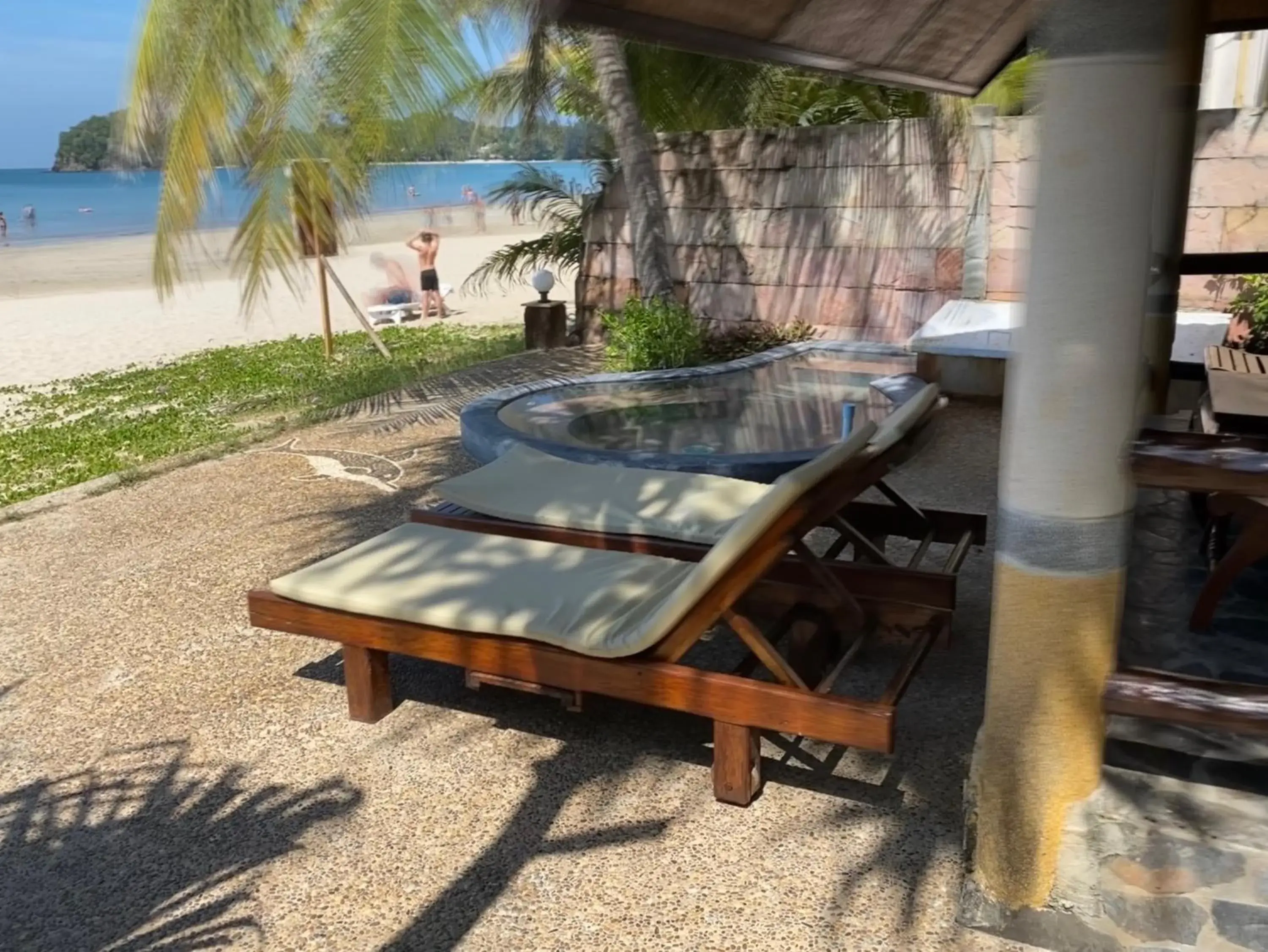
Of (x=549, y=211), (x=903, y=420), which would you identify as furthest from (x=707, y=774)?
(x=549, y=211)

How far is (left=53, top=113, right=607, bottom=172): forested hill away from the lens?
20.6ft

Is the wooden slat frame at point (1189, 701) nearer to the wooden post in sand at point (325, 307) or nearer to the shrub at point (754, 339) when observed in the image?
the shrub at point (754, 339)

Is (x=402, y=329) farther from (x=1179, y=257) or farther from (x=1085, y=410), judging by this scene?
(x=1085, y=410)

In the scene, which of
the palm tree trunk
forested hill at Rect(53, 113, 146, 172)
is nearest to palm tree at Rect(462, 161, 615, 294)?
the palm tree trunk

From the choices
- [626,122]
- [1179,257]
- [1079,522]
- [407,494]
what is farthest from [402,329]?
[1079,522]

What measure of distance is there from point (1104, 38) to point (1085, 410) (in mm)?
703

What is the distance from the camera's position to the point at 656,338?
9.36 m

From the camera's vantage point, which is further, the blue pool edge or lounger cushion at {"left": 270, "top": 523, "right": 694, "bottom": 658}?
the blue pool edge

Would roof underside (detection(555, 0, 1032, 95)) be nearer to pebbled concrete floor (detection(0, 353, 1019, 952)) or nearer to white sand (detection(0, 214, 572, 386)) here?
pebbled concrete floor (detection(0, 353, 1019, 952))

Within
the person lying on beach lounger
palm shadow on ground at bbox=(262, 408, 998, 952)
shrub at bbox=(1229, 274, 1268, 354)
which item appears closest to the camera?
palm shadow on ground at bbox=(262, 408, 998, 952)

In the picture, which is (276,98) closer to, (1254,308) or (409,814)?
(409,814)

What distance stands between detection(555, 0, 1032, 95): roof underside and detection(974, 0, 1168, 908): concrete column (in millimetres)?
1728

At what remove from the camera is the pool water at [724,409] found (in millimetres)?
7062

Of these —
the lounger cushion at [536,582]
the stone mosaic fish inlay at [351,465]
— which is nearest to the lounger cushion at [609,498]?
the lounger cushion at [536,582]
